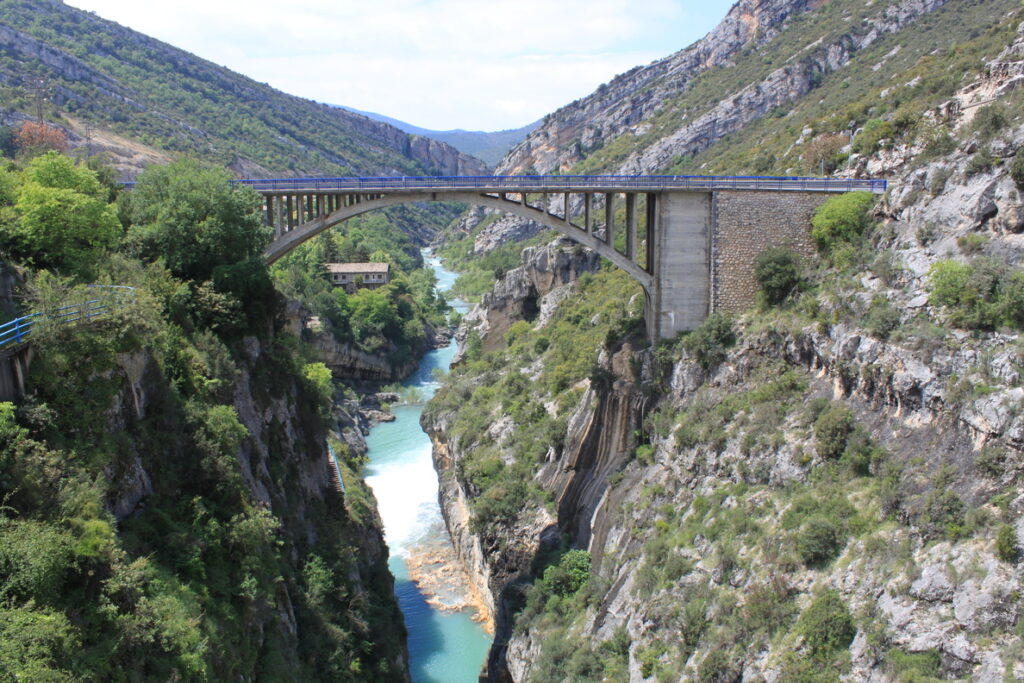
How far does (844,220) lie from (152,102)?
82583mm

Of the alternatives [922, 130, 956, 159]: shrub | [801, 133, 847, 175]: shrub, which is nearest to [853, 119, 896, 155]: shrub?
[801, 133, 847, 175]: shrub

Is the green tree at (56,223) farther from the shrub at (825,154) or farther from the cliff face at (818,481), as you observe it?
the shrub at (825,154)

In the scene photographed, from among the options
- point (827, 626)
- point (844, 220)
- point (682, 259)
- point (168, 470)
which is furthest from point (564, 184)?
point (827, 626)

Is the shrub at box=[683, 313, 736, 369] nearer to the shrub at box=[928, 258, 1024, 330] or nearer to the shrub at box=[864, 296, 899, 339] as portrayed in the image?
the shrub at box=[864, 296, 899, 339]

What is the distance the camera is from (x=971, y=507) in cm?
1351

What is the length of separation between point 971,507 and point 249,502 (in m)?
14.1

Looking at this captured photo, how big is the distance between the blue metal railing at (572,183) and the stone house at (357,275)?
33.8m

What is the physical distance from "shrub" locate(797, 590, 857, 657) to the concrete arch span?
1211cm

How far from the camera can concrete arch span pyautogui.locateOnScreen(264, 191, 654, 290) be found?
79.6ft

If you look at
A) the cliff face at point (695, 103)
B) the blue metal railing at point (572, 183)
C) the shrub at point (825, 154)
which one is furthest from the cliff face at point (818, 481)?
the cliff face at point (695, 103)

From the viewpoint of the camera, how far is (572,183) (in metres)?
25.0

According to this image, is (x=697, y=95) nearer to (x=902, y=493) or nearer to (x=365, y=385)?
(x=365, y=385)

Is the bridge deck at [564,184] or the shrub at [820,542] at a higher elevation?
the bridge deck at [564,184]

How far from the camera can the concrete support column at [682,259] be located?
24031 millimetres
